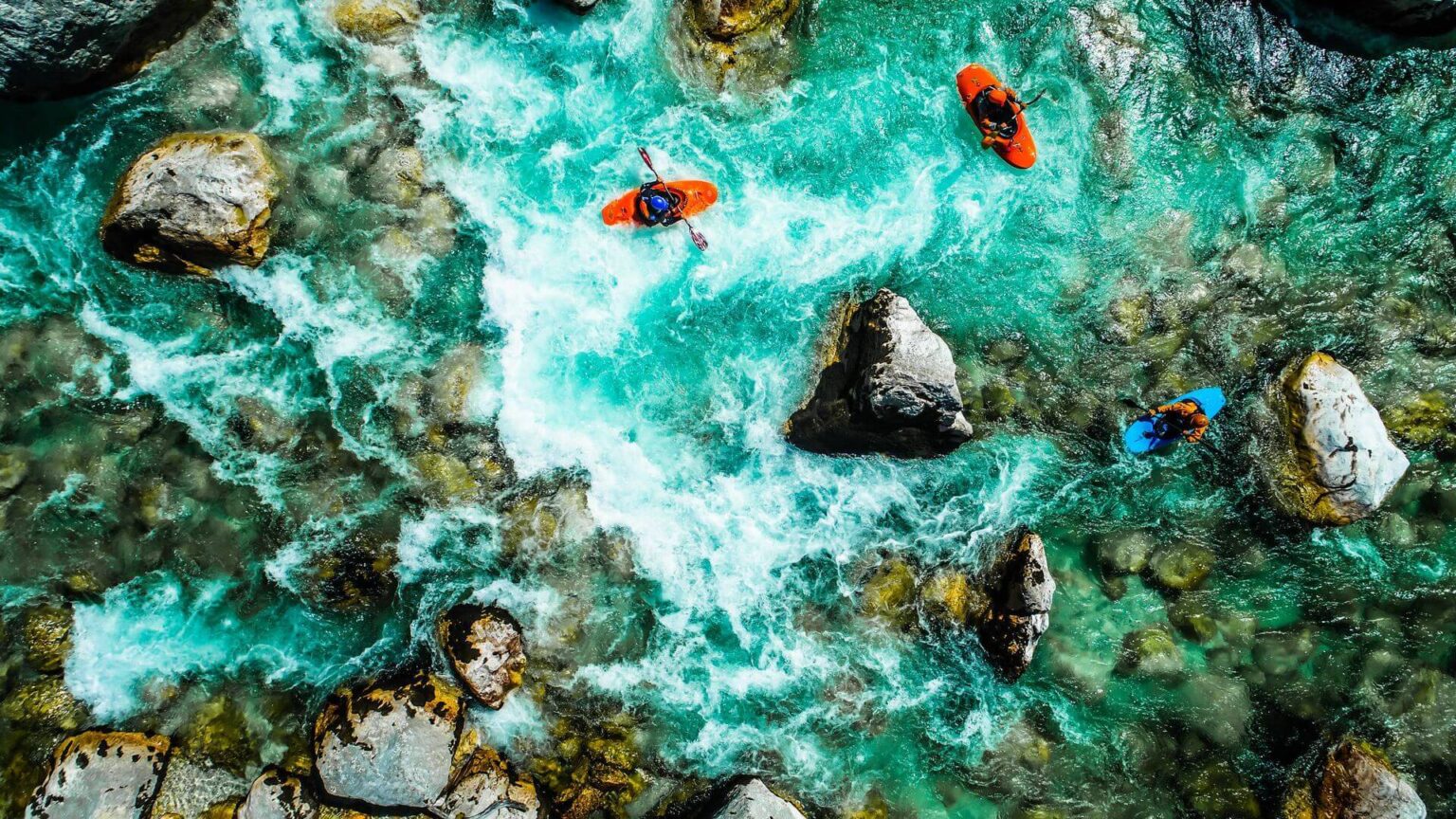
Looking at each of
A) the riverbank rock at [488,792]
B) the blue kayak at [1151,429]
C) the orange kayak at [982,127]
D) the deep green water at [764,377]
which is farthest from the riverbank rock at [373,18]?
the blue kayak at [1151,429]

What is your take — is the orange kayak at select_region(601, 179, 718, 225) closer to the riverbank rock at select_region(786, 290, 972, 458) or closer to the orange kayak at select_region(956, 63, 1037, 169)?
the riverbank rock at select_region(786, 290, 972, 458)

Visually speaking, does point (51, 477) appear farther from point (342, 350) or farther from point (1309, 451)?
point (1309, 451)

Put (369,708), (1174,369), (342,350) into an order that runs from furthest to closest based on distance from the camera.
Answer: (1174,369)
(342,350)
(369,708)

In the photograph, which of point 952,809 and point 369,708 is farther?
point 952,809

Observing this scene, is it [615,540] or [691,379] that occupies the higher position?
[691,379]

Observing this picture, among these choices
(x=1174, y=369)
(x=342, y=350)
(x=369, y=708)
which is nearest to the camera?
(x=369, y=708)

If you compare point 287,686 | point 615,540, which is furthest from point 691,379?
point 287,686

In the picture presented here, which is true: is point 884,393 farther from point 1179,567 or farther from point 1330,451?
point 1330,451

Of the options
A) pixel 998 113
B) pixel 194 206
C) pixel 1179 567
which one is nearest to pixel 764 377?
pixel 998 113
